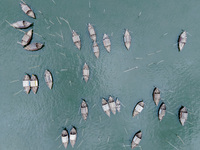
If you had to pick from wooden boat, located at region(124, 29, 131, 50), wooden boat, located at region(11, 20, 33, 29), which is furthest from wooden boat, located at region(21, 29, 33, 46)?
wooden boat, located at region(124, 29, 131, 50)

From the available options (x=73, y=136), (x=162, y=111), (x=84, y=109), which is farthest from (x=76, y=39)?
(x=162, y=111)

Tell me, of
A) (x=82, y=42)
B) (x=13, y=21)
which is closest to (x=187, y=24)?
(x=82, y=42)

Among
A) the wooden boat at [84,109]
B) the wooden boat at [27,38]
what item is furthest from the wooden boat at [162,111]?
the wooden boat at [27,38]

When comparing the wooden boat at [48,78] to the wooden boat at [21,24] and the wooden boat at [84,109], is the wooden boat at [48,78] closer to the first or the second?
the wooden boat at [84,109]

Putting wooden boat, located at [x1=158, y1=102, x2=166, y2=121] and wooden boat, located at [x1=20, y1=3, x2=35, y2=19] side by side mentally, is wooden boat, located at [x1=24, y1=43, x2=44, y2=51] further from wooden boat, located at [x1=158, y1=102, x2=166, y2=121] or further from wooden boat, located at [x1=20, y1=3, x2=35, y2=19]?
wooden boat, located at [x1=158, y1=102, x2=166, y2=121]

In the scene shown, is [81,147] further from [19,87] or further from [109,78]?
[19,87]

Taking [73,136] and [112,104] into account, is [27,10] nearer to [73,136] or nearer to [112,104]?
[112,104]

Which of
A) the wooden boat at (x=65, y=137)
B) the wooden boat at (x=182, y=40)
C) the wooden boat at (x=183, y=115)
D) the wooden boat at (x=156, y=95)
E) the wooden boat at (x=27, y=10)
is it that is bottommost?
the wooden boat at (x=65, y=137)

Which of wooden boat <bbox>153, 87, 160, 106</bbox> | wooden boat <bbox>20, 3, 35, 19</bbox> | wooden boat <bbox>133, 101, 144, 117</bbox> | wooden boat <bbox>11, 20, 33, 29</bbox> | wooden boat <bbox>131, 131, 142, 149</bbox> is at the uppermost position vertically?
wooden boat <bbox>20, 3, 35, 19</bbox>
